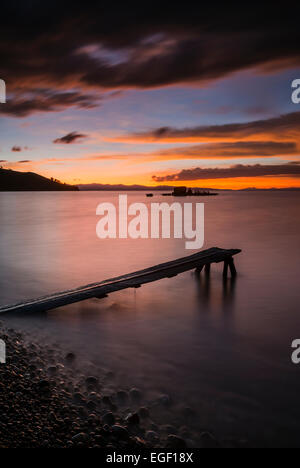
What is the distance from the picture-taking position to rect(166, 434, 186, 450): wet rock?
4.56 metres

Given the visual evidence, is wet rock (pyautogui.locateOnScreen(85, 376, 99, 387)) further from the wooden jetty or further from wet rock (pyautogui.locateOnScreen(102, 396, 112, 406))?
the wooden jetty

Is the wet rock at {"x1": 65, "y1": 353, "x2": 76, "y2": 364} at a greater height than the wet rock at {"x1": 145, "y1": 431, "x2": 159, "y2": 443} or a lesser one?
greater

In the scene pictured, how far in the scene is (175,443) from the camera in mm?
4594

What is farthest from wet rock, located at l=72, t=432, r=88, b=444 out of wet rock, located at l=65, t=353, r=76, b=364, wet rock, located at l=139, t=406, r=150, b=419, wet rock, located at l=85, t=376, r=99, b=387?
wet rock, located at l=65, t=353, r=76, b=364

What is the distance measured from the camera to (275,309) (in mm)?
10547

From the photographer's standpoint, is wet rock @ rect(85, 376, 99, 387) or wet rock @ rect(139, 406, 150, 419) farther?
wet rock @ rect(85, 376, 99, 387)

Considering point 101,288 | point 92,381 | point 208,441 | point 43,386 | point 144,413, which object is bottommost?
point 208,441

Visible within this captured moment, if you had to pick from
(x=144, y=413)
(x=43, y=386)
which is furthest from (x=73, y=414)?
(x=144, y=413)

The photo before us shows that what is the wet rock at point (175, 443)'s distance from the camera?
4559mm

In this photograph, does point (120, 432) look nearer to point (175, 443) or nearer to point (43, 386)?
point (175, 443)
